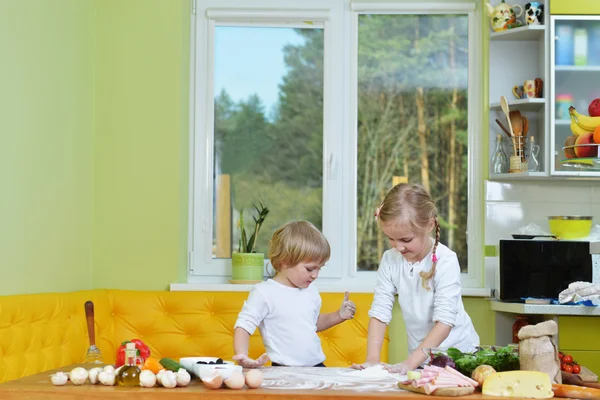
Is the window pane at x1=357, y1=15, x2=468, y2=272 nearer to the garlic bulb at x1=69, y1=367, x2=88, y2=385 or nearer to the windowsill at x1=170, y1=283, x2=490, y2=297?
the windowsill at x1=170, y1=283, x2=490, y2=297

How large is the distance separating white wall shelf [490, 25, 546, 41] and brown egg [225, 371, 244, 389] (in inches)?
104

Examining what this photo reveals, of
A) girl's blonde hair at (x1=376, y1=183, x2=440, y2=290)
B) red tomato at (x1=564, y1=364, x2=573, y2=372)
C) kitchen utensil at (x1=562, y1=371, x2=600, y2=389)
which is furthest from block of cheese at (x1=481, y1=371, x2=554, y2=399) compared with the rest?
girl's blonde hair at (x1=376, y1=183, x2=440, y2=290)

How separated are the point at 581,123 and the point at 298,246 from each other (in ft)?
5.38

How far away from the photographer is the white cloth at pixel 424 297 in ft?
8.76

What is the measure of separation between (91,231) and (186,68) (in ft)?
3.10

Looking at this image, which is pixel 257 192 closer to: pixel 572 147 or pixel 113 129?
pixel 113 129

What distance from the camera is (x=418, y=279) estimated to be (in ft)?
9.12

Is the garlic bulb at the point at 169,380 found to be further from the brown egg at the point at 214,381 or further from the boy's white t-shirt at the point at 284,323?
the boy's white t-shirt at the point at 284,323

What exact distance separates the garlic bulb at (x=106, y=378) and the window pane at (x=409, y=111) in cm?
245

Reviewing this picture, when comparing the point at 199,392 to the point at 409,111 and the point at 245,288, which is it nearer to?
the point at 245,288

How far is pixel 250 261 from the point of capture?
4.08m

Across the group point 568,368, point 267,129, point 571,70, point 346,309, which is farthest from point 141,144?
point 568,368

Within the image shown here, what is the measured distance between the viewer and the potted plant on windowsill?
408 cm

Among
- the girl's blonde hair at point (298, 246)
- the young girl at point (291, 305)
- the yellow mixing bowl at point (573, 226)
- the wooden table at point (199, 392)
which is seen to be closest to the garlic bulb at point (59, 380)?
the wooden table at point (199, 392)
